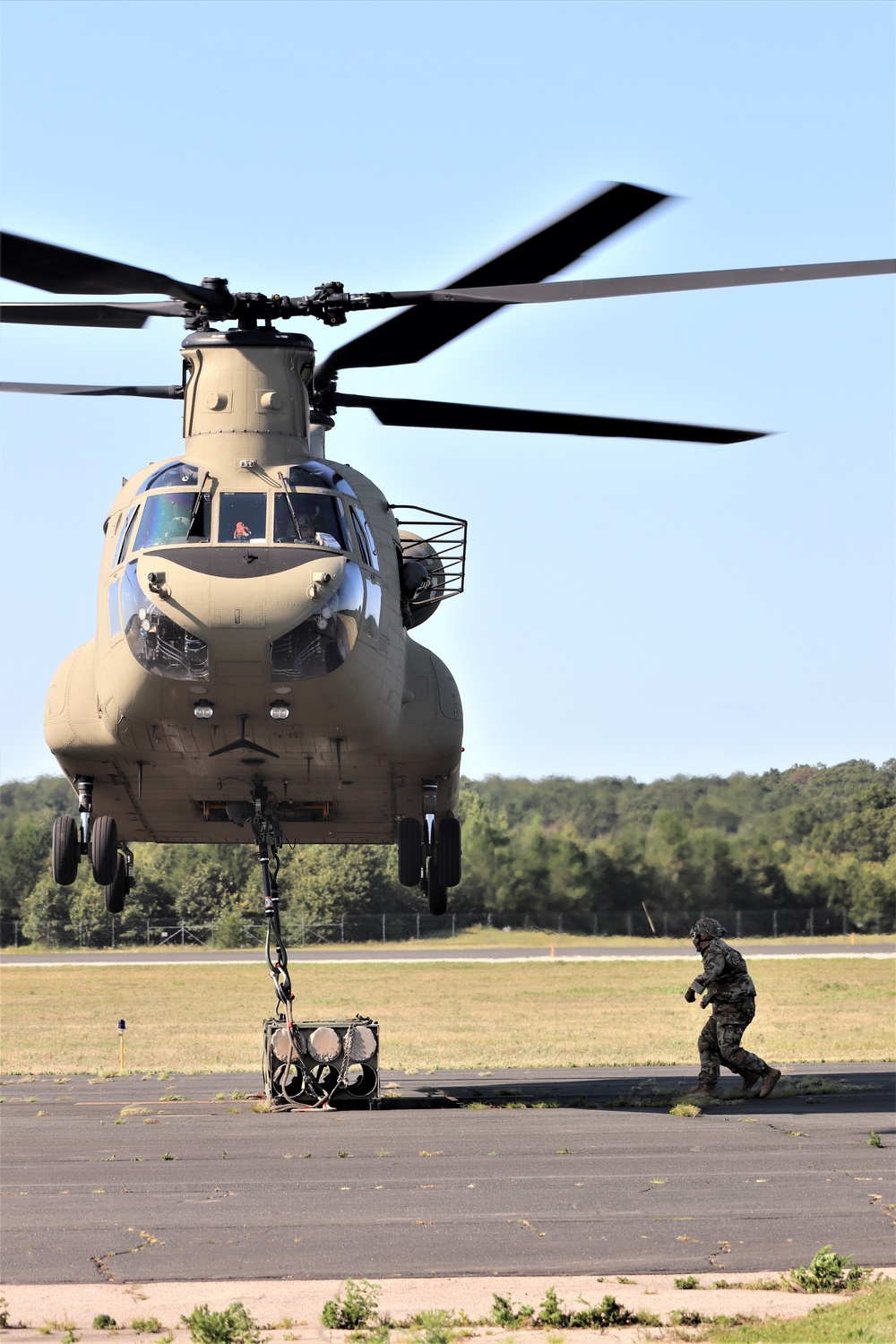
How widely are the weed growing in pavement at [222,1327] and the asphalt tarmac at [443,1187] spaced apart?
1266 millimetres

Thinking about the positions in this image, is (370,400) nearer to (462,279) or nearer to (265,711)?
(462,279)

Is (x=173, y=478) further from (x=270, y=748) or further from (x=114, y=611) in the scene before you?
(x=270, y=748)

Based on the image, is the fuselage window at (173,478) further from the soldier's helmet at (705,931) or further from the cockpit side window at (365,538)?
the soldier's helmet at (705,931)

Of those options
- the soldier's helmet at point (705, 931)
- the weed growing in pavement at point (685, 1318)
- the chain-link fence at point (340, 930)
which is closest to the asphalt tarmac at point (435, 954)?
the chain-link fence at point (340, 930)

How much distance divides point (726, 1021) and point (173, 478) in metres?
8.67

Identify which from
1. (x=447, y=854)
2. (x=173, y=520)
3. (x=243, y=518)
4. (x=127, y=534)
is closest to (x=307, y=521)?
(x=243, y=518)

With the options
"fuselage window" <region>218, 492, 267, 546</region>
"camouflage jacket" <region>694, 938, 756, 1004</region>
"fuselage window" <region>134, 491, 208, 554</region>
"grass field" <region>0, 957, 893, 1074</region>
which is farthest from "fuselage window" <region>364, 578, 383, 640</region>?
"grass field" <region>0, 957, 893, 1074</region>

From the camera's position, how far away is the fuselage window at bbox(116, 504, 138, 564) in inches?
608

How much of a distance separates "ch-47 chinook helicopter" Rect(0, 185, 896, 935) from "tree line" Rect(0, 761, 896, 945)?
106 ft

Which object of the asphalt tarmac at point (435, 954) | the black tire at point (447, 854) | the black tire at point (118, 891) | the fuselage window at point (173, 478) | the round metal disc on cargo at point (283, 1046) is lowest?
the asphalt tarmac at point (435, 954)

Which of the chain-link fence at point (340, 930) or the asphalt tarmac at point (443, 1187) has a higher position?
the asphalt tarmac at point (443, 1187)

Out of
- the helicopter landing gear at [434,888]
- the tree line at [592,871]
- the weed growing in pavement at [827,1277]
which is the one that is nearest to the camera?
the weed growing in pavement at [827,1277]

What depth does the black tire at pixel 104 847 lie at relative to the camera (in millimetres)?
17344

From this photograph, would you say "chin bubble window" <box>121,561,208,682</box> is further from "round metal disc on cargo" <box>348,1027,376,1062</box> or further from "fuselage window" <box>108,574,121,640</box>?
"round metal disc on cargo" <box>348,1027,376,1062</box>
